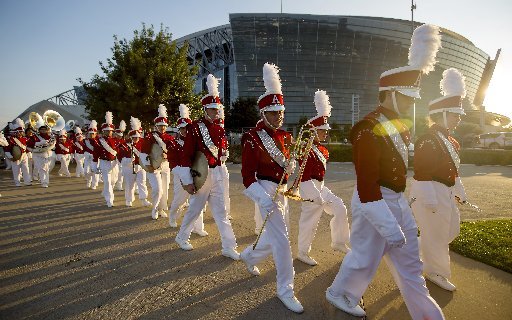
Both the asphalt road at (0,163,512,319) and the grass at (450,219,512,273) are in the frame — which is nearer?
the asphalt road at (0,163,512,319)

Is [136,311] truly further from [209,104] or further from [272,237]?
[209,104]

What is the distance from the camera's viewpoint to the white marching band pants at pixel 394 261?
112 inches

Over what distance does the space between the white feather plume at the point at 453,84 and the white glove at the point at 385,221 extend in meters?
2.60

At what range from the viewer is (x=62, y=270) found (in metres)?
4.67

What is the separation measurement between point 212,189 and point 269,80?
2.02 metres

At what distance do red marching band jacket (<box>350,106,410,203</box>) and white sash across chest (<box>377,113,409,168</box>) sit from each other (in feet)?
0.10

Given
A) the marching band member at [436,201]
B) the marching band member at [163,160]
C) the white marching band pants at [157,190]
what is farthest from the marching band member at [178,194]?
the marching band member at [436,201]

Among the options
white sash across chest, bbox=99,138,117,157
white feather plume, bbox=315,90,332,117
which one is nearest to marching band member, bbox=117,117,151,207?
white sash across chest, bbox=99,138,117,157

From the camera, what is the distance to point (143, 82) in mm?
20688

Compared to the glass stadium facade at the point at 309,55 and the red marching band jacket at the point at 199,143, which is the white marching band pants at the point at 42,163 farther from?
the glass stadium facade at the point at 309,55

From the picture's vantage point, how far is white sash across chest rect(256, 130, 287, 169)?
3803 millimetres

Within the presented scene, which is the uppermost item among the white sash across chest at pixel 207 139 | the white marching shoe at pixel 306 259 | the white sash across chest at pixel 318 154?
the white sash across chest at pixel 207 139

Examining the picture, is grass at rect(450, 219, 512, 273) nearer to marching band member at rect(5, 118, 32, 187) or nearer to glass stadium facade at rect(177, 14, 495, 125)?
marching band member at rect(5, 118, 32, 187)

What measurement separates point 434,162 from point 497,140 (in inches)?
1258
